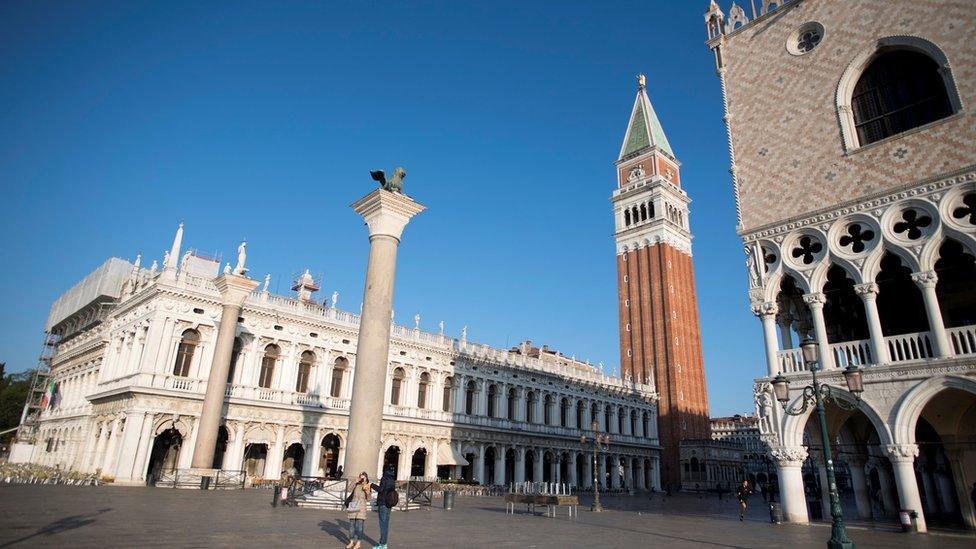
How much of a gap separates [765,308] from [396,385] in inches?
1004

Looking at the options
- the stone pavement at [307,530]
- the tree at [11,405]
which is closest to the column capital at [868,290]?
the stone pavement at [307,530]

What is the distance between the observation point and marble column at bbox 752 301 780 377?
58.5ft

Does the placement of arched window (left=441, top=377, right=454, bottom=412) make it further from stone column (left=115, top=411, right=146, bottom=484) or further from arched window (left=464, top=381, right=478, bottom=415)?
stone column (left=115, top=411, right=146, bottom=484)

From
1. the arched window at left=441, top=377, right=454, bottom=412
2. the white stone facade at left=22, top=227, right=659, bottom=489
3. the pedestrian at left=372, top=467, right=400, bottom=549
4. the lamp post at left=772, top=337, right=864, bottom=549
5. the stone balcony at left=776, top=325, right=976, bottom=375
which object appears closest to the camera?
the pedestrian at left=372, top=467, right=400, bottom=549

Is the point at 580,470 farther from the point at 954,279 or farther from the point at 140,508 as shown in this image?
the point at 140,508

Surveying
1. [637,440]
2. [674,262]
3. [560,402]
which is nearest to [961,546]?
[560,402]

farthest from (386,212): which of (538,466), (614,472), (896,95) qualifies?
(614,472)

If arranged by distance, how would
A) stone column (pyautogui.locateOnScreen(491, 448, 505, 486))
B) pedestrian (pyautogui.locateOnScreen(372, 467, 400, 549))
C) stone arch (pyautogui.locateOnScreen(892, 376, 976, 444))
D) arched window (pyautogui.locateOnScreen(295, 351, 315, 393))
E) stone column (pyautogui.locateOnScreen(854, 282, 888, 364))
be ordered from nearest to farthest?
pedestrian (pyautogui.locateOnScreen(372, 467, 400, 549)) → stone arch (pyautogui.locateOnScreen(892, 376, 976, 444)) → stone column (pyautogui.locateOnScreen(854, 282, 888, 364)) → arched window (pyautogui.locateOnScreen(295, 351, 315, 393)) → stone column (pyautogui.locateOnScreen(491, 448, 505, 486))

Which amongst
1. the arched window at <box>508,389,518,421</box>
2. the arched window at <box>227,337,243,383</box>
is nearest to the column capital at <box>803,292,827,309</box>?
the arched window at <box>227,337,243,383</box>

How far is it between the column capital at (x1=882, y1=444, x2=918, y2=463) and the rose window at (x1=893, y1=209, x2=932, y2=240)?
5517 millimetres

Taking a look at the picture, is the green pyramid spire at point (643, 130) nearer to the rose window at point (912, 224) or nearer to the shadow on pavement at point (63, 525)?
the rose window at point (912, 224)

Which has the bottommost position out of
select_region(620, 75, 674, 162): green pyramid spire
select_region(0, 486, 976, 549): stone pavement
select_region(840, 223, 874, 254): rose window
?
select_region(0, 486, 976, 549): stone pavement

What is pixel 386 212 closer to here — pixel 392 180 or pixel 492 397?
pixel 392 180

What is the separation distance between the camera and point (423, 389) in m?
39.8
